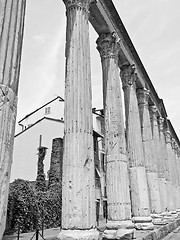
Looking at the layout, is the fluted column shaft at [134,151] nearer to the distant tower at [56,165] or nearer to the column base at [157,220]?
the column base at [157,220]

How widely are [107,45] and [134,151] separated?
15.4 feet

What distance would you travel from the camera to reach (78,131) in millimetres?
6664

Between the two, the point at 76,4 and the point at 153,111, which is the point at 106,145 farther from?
the point at 153,111

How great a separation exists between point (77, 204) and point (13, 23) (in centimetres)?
398

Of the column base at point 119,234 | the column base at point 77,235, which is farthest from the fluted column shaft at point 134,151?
the column base at point 77,235

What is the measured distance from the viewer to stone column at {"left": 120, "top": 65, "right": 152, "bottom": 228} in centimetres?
1120

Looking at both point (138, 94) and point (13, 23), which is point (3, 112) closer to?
point (13, 23)

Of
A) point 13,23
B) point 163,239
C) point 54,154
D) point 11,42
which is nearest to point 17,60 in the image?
point 11,42

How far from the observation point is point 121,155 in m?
9.39

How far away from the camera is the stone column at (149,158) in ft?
45.1

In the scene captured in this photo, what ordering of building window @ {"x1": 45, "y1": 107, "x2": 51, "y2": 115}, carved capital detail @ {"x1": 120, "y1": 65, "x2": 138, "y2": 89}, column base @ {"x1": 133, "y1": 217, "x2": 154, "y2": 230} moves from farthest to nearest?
building window @ {"x1": 45, "y1": 107, "x2": 51, "y2": 115} → carved capital detail @ {"x1": 120, "y1": 65, "x2": 138, "y2": 89} → column base @ {"x1": 133, "y1": 217, "x2": 154, "y2": 230}

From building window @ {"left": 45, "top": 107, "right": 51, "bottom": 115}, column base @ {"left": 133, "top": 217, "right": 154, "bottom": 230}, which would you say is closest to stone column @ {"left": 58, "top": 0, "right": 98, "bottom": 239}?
column base @ {"left": 133, "top": 217, "right": 154, "bottom": 230}

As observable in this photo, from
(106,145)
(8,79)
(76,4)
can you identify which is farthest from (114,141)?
(8,79)

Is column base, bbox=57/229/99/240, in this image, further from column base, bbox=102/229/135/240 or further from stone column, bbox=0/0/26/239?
stone column, bbox=0/0/26/239
